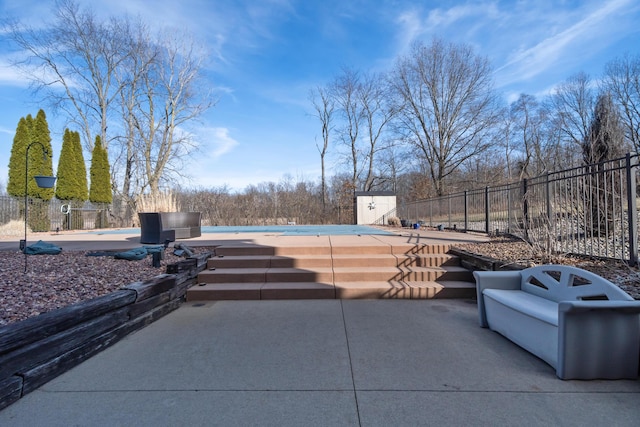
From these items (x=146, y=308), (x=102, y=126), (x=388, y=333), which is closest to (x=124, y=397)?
(x=146, y=308)

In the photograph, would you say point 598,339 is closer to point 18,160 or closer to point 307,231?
point 307,231

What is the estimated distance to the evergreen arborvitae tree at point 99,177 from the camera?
17.0m

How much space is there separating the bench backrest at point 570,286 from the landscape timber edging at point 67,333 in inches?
158

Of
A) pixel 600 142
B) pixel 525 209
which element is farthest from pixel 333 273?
pixel 600 142

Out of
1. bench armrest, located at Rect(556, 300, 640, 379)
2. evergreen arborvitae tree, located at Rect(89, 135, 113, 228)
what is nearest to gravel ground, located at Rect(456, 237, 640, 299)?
bench armrest, located at Rect(556, 300, 640, 379)

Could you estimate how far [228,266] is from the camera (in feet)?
17.5

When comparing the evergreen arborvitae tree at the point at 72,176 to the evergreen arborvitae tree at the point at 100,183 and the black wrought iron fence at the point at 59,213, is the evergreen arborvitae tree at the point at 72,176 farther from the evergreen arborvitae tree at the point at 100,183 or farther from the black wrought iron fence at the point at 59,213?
the evergreen arborvitae tree at the point at 100,183

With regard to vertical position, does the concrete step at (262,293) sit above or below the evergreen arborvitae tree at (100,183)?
below

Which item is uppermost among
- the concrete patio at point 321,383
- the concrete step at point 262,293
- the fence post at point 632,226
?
the fence post at point 632,226

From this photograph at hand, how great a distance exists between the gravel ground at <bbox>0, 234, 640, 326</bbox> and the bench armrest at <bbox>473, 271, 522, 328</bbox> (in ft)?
2.78

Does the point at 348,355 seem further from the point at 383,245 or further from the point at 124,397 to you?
the point at 383,245

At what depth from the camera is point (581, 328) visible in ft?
7.08

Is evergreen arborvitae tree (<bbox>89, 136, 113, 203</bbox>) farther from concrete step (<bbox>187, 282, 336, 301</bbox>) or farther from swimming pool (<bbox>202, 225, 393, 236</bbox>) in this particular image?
concrete step (<bbox>187, 282, 336, 301</bbox>)

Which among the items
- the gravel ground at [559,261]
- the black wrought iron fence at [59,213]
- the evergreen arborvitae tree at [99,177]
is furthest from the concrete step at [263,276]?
the evergreen arborvitae tree at [99,177]
